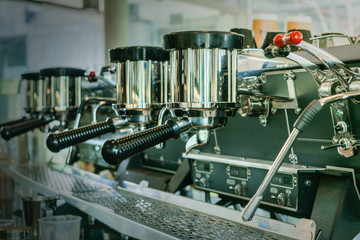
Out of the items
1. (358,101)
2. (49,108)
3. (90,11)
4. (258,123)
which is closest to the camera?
(358,101)

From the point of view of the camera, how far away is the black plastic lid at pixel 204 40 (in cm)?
106

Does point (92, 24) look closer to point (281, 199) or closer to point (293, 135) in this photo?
point (281, 199)

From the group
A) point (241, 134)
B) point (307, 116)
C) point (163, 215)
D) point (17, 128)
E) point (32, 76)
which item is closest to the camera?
point (307, 116)

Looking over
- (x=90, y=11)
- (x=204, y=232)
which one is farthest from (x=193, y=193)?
(x=90, y=11)

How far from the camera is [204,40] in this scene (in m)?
1.06

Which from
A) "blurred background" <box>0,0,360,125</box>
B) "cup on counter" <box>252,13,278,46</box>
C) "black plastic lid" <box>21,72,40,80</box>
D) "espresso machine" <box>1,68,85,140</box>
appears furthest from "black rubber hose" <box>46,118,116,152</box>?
"blurred background" <box>0,0,360,125</box>

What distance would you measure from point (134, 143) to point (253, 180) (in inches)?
21.2

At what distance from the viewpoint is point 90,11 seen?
3467 mm

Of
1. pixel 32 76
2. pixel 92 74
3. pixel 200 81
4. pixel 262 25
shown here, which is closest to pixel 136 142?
pixel 200 81

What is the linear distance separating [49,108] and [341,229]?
4.92 feet

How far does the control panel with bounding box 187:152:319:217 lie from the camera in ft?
4.07

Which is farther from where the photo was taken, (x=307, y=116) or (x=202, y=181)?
(x=202, y=181)

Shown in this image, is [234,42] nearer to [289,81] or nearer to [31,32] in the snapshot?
[289,81]

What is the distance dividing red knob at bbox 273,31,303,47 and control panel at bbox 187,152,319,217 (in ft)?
1.47
